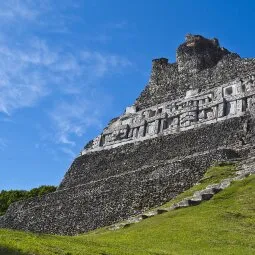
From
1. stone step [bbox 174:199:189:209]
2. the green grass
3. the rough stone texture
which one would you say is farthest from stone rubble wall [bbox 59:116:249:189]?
the green grass

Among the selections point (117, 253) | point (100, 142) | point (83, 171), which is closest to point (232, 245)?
point (117, 253)

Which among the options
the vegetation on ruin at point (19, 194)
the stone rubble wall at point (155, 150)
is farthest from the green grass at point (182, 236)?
the vegetation on ruin at point (19, 194)

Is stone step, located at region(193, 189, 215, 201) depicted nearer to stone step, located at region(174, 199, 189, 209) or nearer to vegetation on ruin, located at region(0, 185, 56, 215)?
stone step, located at region(174, 199, 189, 209)

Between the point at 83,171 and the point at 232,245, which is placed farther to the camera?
the point at 83,171

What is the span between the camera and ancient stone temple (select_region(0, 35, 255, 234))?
30219 millimetres

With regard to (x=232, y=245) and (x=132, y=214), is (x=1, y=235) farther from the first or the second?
(x=132, y=214)

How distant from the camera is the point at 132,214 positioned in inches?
1114

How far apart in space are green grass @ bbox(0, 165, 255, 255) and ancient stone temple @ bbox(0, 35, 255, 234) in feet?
22.6

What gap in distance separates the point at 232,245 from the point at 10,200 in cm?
4337

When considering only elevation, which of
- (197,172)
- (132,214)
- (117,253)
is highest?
(197,172)

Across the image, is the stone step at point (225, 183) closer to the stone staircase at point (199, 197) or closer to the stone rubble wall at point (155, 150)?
the stone staircase at point (199, 197)

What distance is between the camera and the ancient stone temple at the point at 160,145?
30.2 metres

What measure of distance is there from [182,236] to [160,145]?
2036 centimetres

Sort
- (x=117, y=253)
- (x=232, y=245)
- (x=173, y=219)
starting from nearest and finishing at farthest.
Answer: (x=117, y=253) < (x=232, y=245) < (x=173, y=219)
